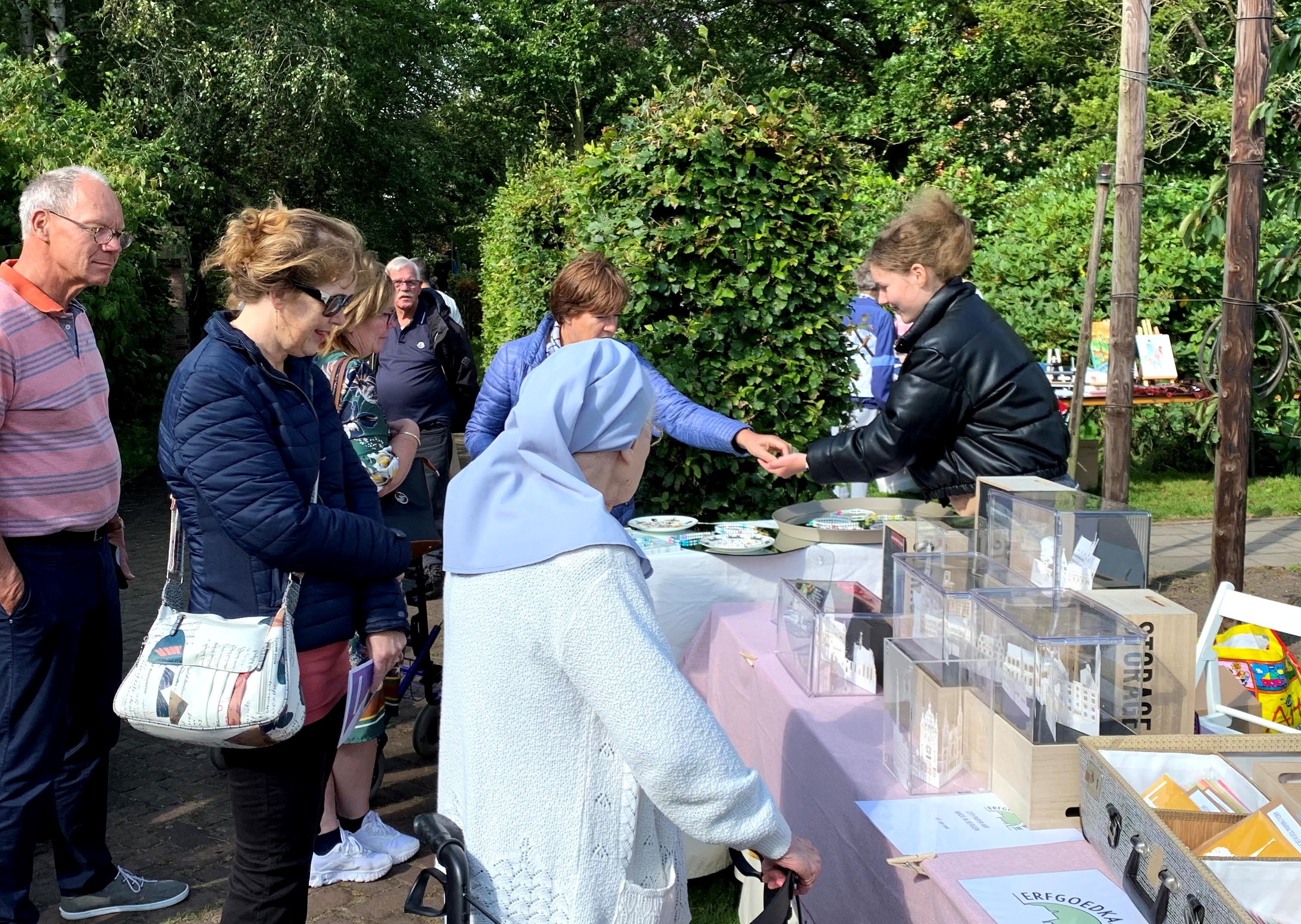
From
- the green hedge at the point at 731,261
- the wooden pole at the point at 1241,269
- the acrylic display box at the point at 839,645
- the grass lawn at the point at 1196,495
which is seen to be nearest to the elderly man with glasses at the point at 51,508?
the acrylic display box at the point at 839,645

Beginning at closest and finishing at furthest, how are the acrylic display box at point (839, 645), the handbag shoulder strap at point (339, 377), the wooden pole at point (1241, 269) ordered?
1. the acrylic display box at point (839, 645)
2. the handbag shoulder strap at point (339, 377)
3. the wooden pole at point (1241, 269)

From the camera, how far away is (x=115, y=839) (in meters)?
4.02

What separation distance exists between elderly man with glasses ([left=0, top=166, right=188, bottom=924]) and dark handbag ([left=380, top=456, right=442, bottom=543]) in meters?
0.84

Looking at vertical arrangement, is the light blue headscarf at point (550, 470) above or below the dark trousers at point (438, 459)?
above

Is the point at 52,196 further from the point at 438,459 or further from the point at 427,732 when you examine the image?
the point at 438,459

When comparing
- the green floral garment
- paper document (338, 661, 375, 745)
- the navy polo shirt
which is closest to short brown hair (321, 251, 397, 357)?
the green floral garment

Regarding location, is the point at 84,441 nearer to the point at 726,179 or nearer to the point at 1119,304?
the point at 726,179

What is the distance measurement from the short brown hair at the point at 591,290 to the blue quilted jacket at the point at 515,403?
28 centimetres

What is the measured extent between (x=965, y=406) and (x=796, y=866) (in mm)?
1720

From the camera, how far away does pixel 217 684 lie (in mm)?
2330

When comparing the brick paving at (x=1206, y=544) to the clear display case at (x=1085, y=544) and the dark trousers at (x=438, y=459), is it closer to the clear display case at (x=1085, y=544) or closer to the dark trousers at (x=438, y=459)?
the dark trousers at (x=438, y=459)

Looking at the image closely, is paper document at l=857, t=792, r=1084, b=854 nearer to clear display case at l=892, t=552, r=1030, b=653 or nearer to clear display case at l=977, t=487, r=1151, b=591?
clear display case at l=892, t=552, r=1030, b=653

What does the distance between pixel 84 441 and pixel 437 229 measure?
23912mm

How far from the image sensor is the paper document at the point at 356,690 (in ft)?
8.69
